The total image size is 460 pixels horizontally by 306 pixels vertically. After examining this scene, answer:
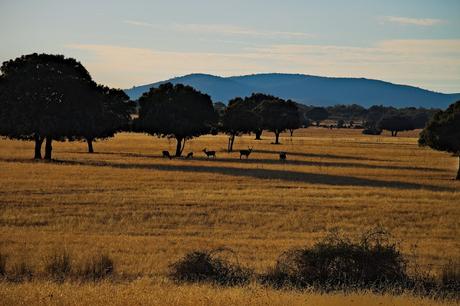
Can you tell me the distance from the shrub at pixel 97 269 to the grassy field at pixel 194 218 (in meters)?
0.49

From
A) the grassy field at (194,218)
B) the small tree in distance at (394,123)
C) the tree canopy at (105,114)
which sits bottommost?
the grassy field at (194,218)

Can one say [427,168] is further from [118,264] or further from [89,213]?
[118,264]

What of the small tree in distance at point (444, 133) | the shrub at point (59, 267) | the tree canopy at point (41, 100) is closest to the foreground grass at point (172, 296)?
the shrub at point (59, 267)

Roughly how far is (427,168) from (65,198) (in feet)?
149

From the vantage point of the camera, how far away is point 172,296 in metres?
12.0

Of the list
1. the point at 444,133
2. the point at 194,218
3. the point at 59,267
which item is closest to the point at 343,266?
the point at 59,267

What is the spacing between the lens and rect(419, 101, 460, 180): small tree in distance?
58.7m

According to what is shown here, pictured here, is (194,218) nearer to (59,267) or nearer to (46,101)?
(59,267)

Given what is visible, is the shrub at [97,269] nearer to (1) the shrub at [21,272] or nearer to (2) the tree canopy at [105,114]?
(1) the shrub at [21,272]

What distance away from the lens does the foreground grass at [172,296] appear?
11.4 m

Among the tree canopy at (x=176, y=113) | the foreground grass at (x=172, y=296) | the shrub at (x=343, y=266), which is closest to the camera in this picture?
the foreground grass at (x=172, y=296)

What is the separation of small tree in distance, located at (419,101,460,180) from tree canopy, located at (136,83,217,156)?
2903 centimetres

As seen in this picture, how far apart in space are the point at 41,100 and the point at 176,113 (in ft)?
58.2

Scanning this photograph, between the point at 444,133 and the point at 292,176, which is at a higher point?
the point at 444,133
